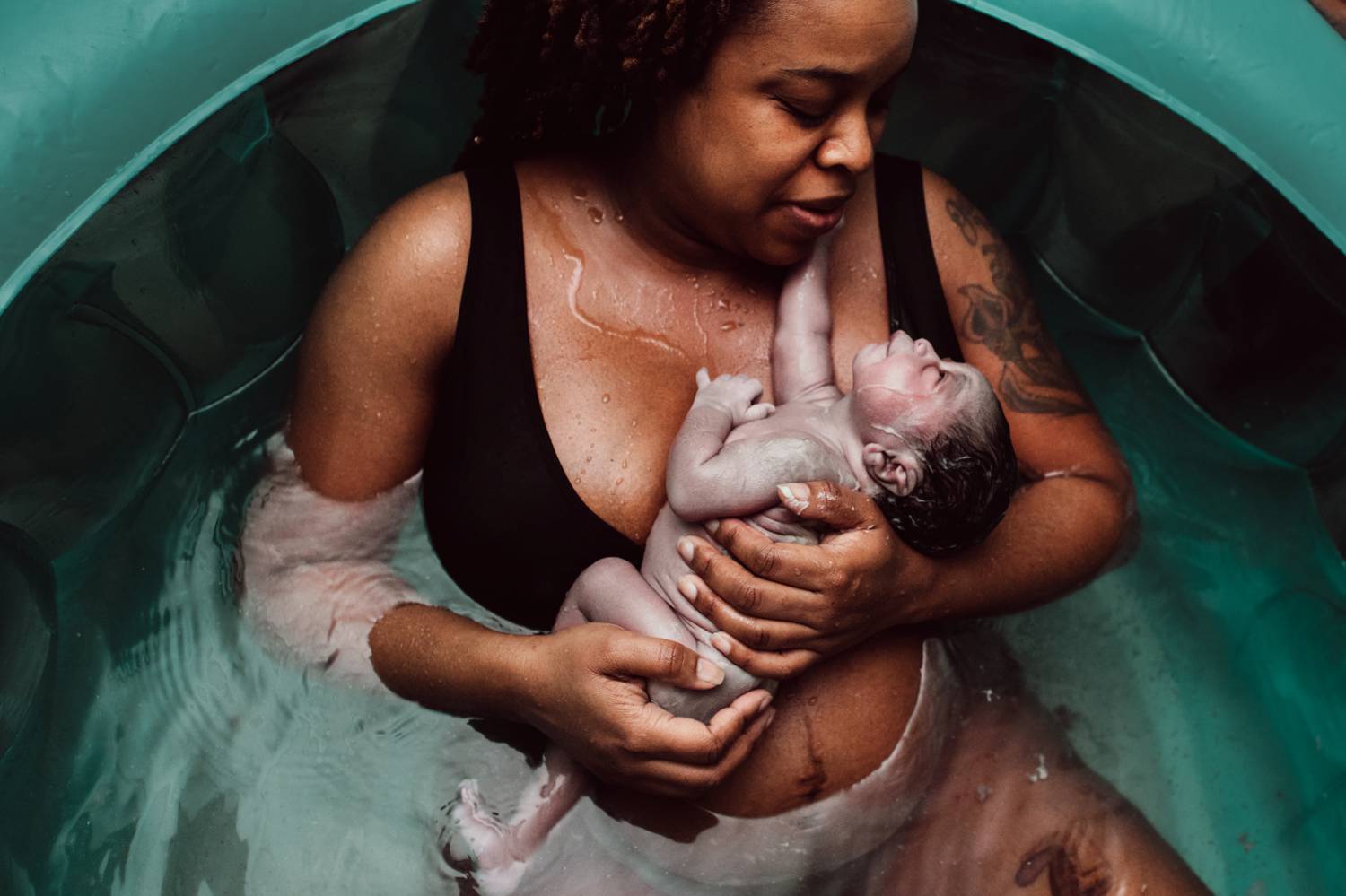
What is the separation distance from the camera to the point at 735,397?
2.21 m

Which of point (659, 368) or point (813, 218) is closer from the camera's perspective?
point (813, 218)

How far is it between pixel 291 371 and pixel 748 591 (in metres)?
1.18

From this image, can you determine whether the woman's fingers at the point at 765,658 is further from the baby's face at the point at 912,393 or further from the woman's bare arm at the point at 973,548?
the baby's face at the point at 912,393

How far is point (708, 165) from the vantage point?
2.09 m

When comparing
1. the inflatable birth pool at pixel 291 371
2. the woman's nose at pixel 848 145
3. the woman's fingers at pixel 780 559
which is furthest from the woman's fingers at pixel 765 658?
the woman's nose at pixel 848 145

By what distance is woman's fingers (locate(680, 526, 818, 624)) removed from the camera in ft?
6.79

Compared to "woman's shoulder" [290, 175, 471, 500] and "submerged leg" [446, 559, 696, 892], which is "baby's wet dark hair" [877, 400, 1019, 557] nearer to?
"submerged leg" [446, 559, 696, 892]

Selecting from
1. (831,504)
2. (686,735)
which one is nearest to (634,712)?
(686,735)

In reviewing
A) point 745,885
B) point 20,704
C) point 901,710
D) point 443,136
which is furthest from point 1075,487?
point 20,704

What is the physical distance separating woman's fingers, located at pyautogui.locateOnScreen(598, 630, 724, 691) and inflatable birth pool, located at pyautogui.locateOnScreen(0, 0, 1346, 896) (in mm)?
522

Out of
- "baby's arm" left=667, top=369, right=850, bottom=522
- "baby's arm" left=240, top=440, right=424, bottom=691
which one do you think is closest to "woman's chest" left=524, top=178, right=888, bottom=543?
"baby's arm" left=667, top=369, right=850, bottom=522

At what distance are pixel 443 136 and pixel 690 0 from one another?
37.0 inches

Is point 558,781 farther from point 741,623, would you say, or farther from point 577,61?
point 577,61

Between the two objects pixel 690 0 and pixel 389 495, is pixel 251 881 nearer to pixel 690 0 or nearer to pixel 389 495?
pixel 389 495
